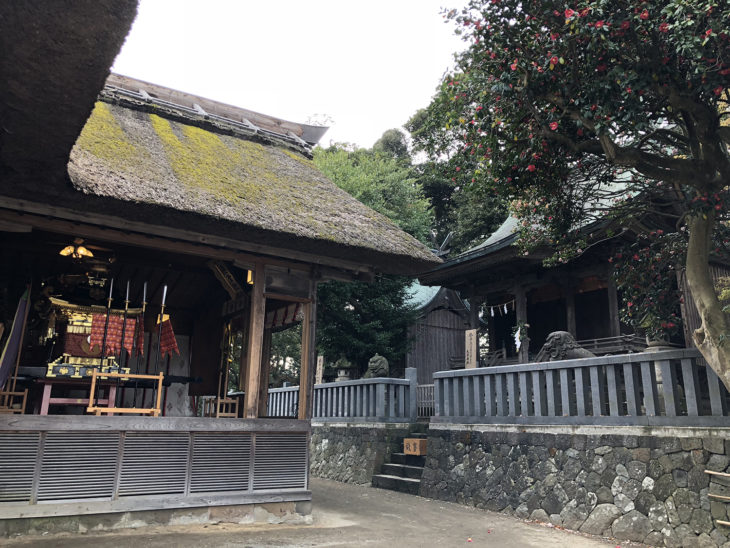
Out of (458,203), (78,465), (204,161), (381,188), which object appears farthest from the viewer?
(458,203)

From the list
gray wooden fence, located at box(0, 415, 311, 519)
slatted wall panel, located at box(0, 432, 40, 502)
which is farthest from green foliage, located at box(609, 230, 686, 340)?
Answer: slatted wall panel, located at box(0, 432, 40, 502)

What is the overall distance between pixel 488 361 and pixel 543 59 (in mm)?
11631

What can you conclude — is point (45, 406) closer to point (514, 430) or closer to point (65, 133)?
point (65, 133)

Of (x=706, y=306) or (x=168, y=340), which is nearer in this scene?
(x=706, y=306)

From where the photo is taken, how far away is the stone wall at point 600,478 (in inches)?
226

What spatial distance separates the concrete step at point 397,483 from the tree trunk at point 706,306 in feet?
19.3

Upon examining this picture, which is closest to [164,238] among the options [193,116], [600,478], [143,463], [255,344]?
[255,344]

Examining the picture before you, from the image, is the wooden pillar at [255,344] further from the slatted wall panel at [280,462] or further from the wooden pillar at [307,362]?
the wooden pillar at [307,362]

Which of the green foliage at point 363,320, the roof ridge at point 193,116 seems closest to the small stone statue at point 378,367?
the green foliage at point 363,320

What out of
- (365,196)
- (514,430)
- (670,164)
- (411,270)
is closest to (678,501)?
(514,430)

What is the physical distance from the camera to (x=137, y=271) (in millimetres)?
9062

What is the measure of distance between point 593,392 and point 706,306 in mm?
2484

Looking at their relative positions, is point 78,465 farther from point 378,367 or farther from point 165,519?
point 378,367

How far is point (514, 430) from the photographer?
8.17 m
